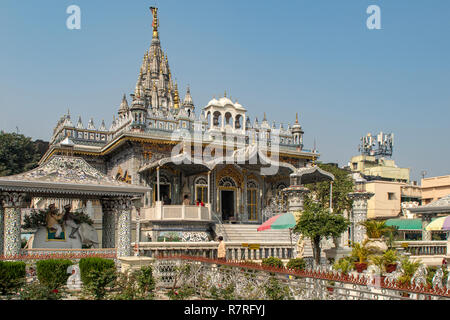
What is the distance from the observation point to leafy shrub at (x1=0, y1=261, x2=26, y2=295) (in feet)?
39.5

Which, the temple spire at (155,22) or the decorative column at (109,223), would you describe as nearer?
the decorative column at (109,223)

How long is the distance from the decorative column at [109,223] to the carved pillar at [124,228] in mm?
1429

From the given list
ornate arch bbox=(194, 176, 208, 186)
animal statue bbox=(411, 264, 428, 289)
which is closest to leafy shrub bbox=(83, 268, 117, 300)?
animal statue bbox=(411, 264, 428, 289)

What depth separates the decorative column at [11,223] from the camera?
52.5 ft

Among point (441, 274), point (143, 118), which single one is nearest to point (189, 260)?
point (441, 274)

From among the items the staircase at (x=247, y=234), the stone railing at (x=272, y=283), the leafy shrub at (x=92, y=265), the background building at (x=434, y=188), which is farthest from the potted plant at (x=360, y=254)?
the background building at (x=434, y=188)

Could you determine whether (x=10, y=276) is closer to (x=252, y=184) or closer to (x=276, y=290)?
(x=276, y=290)

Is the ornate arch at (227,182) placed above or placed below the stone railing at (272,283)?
above

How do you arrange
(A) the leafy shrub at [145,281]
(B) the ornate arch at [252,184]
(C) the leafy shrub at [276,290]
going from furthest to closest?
(B) the ornate arch at [252,184], (A) the leafy shrub at [145,281], (C) the leafy shrub at [276,290]

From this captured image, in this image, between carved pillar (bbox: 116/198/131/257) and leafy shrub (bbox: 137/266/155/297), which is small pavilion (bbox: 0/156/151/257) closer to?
carved pillar (bbox: 116/198/131/257)

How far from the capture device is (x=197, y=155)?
32.3 meters

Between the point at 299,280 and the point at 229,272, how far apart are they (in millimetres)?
2850

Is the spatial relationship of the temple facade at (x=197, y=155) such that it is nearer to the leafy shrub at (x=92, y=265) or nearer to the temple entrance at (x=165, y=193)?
the temple entrance at (x=165, y=193)

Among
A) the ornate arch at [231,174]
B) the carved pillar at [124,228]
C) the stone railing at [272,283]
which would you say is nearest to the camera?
the stone railing at [272,283]
